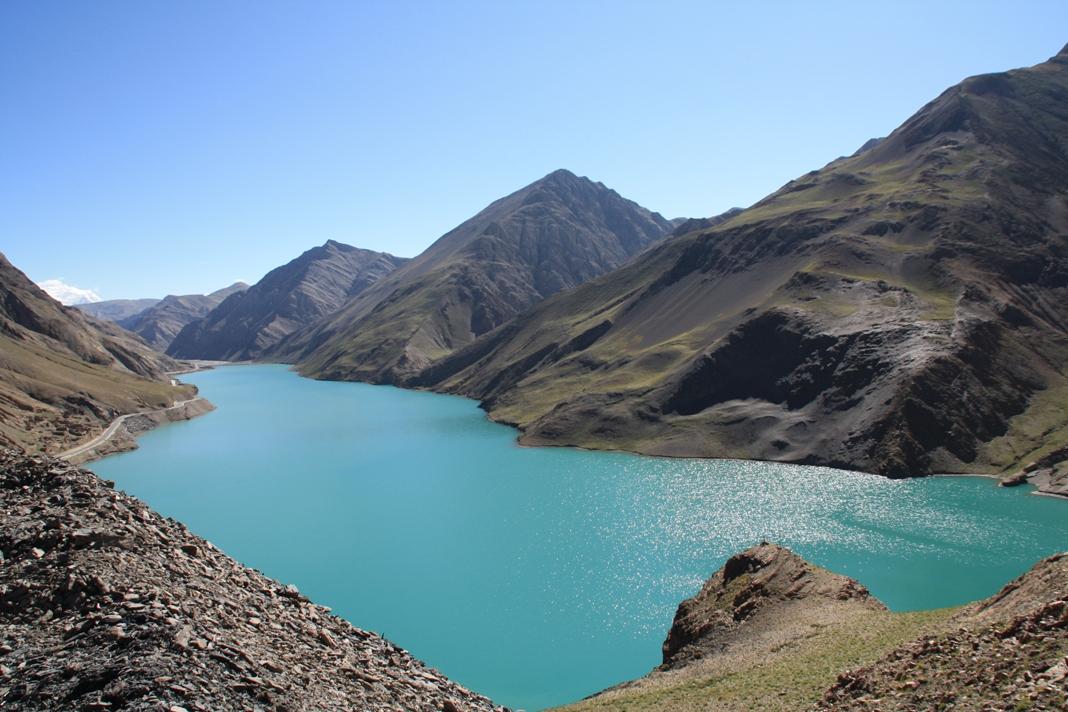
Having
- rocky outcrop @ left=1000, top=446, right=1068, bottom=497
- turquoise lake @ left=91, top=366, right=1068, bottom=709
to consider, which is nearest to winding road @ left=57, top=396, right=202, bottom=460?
turquoise lake @ left=91, top=366, right=1068, bottom=709

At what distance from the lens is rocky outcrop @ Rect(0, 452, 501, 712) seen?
52.3 feet

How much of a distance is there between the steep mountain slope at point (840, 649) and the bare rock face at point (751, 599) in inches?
3.5

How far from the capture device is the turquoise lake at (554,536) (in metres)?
62.8

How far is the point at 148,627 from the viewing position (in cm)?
1775

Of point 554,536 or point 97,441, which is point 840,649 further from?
point 97,441

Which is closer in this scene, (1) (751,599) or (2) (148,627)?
(2) (148,627)

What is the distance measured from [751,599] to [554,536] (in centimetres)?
4441

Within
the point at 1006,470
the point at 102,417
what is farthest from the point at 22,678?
the point at 102,417

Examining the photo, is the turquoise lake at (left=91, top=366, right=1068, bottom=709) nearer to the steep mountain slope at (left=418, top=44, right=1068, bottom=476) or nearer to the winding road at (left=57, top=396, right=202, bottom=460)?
the winding road at (left=57, top=396, right=202, bottom=460)

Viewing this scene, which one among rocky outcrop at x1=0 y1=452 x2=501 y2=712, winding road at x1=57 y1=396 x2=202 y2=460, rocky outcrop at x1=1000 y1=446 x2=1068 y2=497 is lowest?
rocky outcrop at x1=1000 y1=446 x2=1068 y2=497

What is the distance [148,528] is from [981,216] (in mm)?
208921

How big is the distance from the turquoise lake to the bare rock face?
31.0ft

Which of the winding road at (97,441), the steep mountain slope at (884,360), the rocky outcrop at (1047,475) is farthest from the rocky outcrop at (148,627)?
A: the winding road at (97,441)

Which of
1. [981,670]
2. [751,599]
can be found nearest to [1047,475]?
[751,599]
